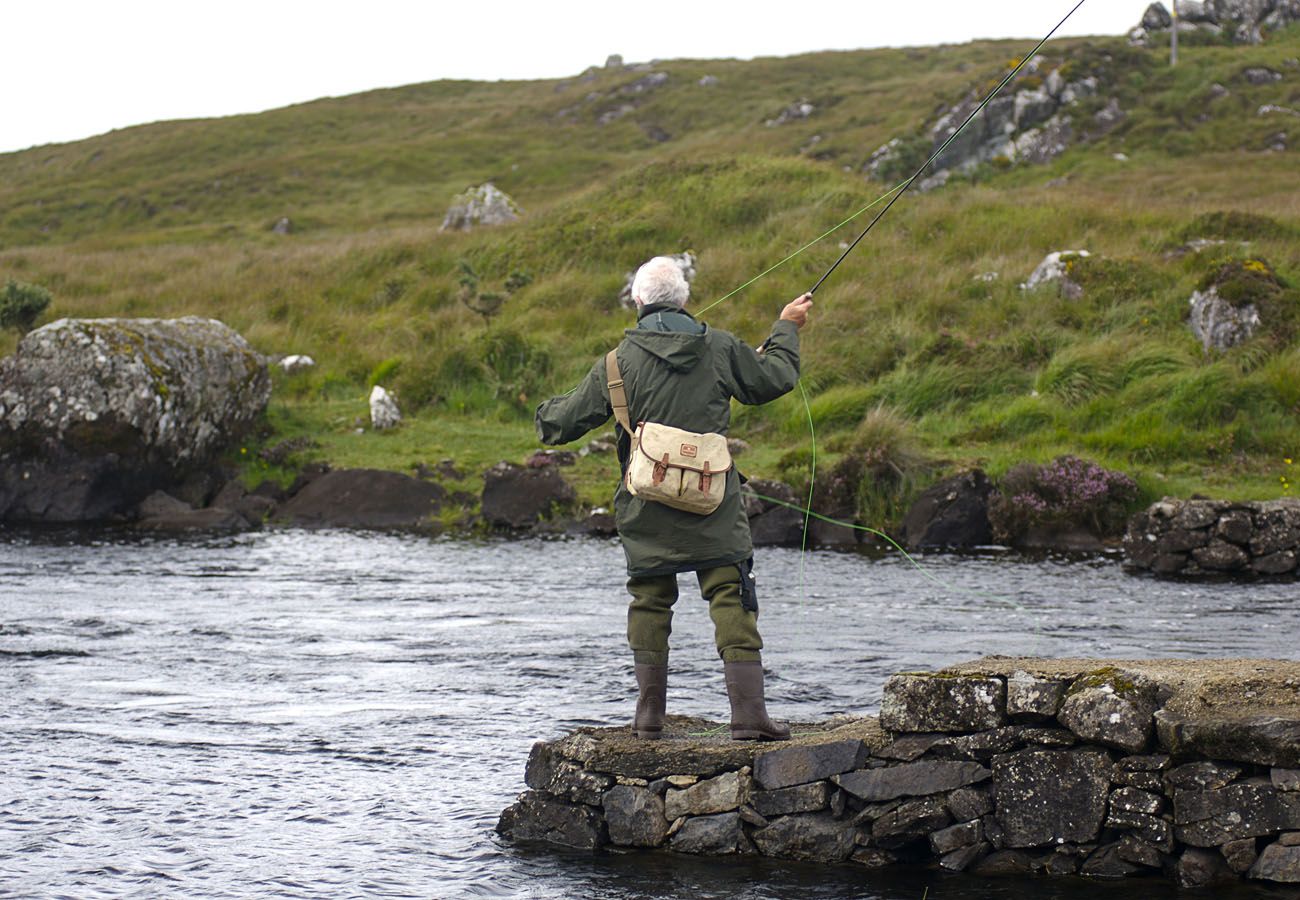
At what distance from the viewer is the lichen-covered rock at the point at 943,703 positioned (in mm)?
6262

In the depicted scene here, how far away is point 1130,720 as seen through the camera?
19.6 ft

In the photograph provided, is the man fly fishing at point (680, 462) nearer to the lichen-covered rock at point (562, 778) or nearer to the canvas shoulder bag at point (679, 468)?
the canvas shoulder bag at point (679, 468)

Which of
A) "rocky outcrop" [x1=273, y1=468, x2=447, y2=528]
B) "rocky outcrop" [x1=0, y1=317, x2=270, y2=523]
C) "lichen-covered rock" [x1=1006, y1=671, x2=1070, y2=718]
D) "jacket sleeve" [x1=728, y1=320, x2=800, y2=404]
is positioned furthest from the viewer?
"rocky outcrop" [x1=0, y1=317, x2=270, y2=523]

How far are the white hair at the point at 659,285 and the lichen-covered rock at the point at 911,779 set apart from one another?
235 centimetres

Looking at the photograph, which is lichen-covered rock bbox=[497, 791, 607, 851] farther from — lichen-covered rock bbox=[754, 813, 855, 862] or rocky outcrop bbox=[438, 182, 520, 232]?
rocky outcrop bbox=[438, 182, 520, 232]

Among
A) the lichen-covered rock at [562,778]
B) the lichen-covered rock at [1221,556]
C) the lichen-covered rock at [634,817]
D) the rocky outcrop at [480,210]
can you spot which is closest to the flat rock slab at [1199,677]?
the lichen-covered rock at [634,817]

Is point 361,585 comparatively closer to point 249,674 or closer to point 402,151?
point 249,674

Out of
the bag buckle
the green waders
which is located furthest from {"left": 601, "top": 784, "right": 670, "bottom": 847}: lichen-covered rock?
the bag buckle

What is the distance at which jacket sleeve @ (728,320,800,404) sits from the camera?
6773 mm

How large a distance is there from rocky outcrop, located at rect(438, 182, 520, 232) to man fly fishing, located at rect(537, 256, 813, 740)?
33240 mm

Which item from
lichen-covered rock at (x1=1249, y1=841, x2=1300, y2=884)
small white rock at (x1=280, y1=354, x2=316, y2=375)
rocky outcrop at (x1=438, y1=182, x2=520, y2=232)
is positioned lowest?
lichen-covered rock at (x1=1249, y1=841, x2=1300, y2=884)

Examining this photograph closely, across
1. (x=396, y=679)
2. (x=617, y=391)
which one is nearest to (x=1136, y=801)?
(x=617, y=391)

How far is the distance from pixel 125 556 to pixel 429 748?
9.43 metres

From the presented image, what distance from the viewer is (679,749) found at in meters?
6.72
